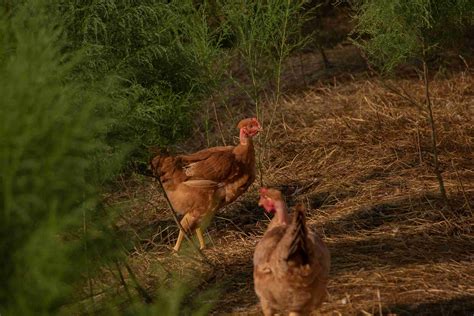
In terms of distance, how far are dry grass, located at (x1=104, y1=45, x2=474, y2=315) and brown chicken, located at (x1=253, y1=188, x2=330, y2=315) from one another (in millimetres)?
545

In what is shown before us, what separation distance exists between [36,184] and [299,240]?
1.30 m

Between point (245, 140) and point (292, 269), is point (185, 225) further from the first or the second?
point (292, 269)

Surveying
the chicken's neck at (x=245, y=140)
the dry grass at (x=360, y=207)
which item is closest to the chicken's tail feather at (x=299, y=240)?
the dry grass at (x=360, y=207)

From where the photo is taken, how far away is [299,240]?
3.83 meters

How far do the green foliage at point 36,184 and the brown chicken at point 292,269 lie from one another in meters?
1.00

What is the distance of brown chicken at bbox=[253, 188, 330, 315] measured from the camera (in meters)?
3.85

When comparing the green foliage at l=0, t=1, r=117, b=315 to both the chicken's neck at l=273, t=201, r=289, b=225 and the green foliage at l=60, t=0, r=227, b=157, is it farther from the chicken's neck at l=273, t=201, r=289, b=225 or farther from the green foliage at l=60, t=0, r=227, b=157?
the chicken's neck at l=273, t=201, r=289, b=225

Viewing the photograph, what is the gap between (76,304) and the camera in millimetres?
3277

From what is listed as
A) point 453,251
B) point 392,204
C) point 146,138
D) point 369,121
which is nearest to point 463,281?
point 453,251

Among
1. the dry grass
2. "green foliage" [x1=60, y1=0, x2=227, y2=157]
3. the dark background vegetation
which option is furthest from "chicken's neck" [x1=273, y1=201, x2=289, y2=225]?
"green foliage" [x1=60, y1=0, x2=227, y2=157]

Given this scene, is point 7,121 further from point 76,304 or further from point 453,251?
point 453,251

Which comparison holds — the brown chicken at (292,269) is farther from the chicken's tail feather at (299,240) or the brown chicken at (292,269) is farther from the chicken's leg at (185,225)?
the chicken's leg at (185,225)

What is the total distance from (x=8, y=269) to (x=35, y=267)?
16 cm

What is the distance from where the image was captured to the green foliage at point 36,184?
2951 mm
